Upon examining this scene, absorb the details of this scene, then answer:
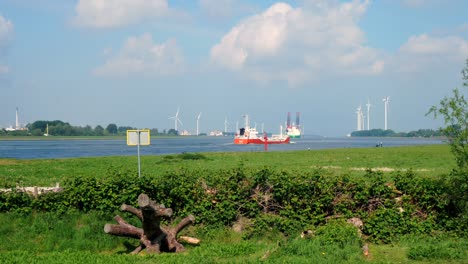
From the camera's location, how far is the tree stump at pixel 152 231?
427 inches

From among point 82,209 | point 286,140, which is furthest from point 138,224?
point 286,140

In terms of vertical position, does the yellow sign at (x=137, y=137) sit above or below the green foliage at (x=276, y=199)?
above

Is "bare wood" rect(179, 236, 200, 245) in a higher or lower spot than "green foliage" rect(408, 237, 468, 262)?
lower

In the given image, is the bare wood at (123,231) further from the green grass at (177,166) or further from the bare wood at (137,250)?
the green grass at (177,166)

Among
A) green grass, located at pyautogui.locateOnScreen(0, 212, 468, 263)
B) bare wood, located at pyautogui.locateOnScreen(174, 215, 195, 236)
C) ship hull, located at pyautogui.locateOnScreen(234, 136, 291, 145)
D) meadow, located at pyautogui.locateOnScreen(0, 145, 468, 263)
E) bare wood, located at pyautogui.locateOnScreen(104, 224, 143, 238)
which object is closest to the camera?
green grass, located at pyautogui.locateOnScreen(0, 212, 468, 263)

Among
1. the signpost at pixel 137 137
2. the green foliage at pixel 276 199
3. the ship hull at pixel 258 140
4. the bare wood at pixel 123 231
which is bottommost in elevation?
the ship hull at pixel 258 140

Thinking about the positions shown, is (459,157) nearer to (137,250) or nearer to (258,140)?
(137,250)

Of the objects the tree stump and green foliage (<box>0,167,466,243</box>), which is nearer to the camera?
the tree stump

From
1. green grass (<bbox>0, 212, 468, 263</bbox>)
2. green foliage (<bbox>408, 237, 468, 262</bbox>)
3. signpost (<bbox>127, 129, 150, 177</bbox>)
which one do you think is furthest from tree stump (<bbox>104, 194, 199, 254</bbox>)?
green foliage (<bbox>408, 237, 468, 262</bbox>)

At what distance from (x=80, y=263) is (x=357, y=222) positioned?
6528mm

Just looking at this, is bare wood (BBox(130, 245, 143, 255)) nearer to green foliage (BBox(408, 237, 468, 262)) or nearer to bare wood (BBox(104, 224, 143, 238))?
bare wood (BBox(104, 224, 143, 238))

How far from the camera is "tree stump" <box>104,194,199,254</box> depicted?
1084cm

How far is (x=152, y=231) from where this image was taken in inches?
447

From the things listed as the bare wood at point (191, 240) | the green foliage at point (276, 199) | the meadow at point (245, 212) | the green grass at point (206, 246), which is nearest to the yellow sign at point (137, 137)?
Result: the meadow at point (245, 212)
